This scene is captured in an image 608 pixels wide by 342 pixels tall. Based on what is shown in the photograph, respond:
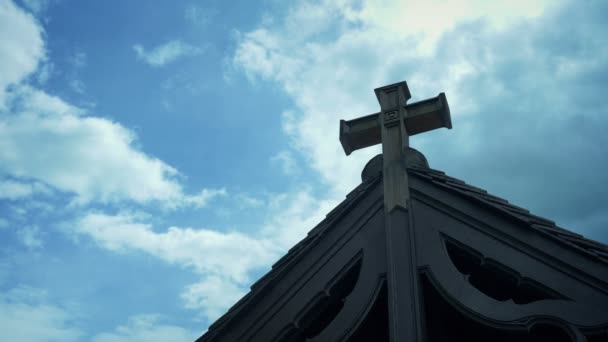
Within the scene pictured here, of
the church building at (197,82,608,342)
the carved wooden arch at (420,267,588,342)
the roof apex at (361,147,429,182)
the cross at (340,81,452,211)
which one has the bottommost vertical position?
the carved wooden arch at (420,267,588,342)

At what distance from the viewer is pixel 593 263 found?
3.54 metres

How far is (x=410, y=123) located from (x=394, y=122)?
209mm

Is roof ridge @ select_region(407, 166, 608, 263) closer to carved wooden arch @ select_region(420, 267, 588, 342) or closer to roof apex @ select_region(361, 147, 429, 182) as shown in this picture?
roof apex @ select_region(361, 147, 429, 182)

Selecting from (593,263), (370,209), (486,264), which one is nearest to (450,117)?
(370,209)

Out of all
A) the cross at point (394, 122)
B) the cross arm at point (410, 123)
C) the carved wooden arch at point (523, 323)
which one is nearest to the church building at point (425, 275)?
the carved wooden arch at point (523, 323)

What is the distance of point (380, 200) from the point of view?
470cm

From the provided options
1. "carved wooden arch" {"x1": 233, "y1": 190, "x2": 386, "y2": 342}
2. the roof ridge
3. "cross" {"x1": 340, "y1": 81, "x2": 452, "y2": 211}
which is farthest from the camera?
"cross" {"x1": 340, "y1": 81, "x2": 452, "y2": 211}

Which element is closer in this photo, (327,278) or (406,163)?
(327,278)

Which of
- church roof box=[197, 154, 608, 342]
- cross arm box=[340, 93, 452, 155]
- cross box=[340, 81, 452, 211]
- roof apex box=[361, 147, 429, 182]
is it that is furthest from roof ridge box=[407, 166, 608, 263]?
cross arm box=[340, 93, 452, 155]

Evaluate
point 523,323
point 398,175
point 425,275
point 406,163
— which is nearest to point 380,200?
point 398,175

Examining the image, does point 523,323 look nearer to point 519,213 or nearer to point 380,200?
point 519,213

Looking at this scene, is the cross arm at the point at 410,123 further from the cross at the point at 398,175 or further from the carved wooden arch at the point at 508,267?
the carved wooden arch at the point at 508,267

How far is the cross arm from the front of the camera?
5.54m

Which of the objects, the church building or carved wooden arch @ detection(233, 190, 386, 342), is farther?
carved wooden arch @ detection(233, 190, 386, 342)
